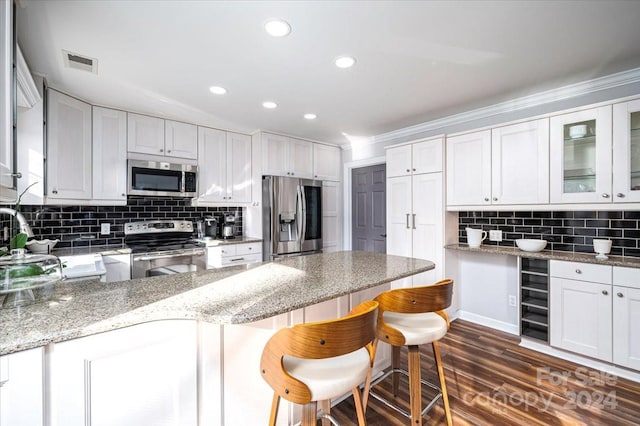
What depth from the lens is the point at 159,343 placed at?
3.65 ft

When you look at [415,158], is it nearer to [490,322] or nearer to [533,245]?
[533,245]

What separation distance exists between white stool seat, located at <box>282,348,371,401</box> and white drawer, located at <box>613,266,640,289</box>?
2.23 m

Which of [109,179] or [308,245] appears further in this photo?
[308,245]

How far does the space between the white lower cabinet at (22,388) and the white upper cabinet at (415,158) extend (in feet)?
11.0

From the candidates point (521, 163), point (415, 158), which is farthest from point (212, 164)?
point (521, 163)

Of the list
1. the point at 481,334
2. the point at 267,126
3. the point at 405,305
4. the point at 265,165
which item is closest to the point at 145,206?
the point at 265,165

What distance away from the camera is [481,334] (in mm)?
2984

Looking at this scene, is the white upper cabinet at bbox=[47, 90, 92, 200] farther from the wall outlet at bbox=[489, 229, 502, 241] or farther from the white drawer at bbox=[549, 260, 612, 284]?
the white drawer at bbox=[549, 260, 612, 284]

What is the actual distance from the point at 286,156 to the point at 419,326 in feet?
9.99

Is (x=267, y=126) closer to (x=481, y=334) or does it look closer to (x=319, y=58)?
(x=319, y=58)

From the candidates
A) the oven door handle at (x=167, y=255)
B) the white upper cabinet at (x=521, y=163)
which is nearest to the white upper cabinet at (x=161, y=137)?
the oven door handle at (x=167, y=255)

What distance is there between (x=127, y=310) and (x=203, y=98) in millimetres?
2333

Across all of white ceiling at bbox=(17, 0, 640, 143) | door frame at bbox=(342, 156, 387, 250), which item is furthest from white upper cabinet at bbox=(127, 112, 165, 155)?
door frame at bbox=(342, 156, 387, 250)

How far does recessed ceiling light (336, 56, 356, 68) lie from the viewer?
209 centimetres
